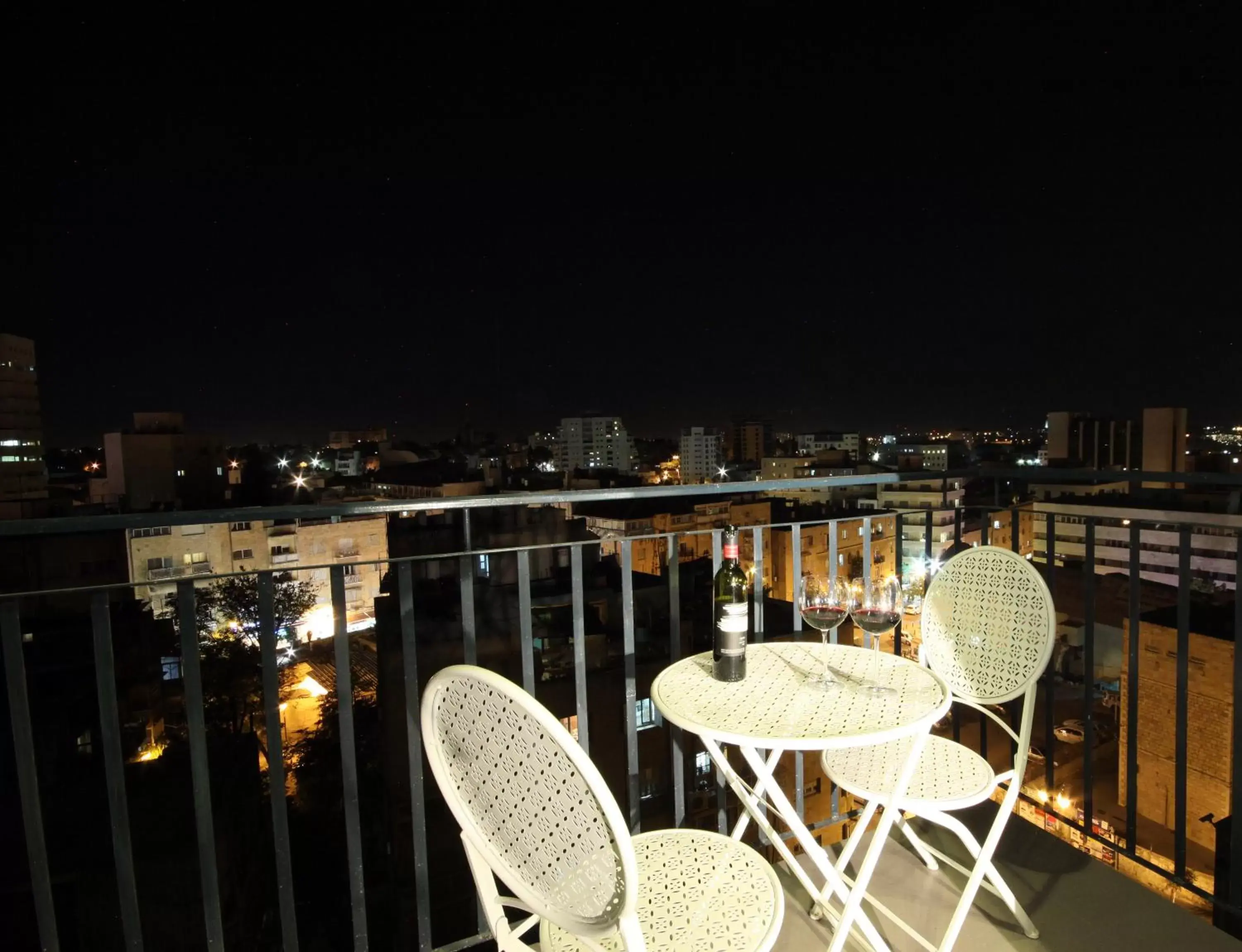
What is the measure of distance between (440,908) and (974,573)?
1195cm

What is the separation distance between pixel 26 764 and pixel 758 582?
7.05ft

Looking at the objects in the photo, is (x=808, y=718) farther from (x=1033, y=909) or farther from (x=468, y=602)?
(x=1033, y=909)

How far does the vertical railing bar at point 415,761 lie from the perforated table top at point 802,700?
0.70 metres

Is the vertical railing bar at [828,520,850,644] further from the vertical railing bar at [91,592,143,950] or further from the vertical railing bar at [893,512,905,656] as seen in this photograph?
the vertical railing bar at [91,592,143,950]

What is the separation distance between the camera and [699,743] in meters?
11.0

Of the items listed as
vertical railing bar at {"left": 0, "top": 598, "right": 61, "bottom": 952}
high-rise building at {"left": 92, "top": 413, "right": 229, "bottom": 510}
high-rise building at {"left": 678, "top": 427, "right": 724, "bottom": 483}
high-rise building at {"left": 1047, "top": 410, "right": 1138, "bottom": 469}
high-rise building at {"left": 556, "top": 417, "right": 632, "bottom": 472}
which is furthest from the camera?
high-rise building at {"left": 678, "top": 427, "right": 724, "bottom": 483}

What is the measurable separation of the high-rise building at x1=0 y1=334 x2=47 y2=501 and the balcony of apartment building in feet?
9.63

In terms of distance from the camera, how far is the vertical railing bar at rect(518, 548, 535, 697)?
6.81 ft

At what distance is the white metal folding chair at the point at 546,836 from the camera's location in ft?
3.39

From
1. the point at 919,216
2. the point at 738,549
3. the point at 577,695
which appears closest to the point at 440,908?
the point at 577,695

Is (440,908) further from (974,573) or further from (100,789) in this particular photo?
(974,573)

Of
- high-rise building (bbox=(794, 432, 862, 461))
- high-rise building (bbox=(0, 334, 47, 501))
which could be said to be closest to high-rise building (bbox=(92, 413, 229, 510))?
high-rise building (bbox=(0, 334, 47, 501))

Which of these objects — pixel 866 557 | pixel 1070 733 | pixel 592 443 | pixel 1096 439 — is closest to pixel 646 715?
pixel 866 557

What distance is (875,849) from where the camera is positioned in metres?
1.62
